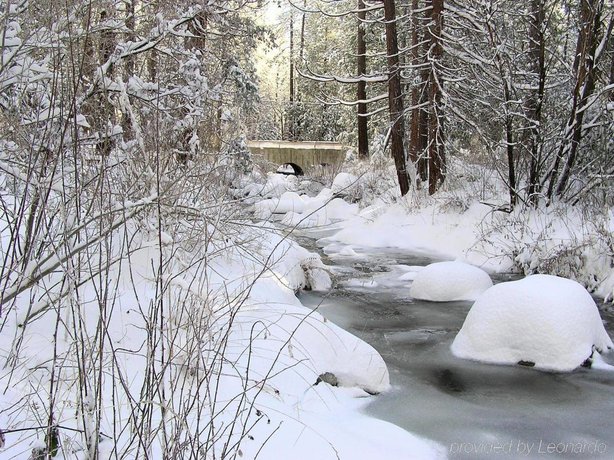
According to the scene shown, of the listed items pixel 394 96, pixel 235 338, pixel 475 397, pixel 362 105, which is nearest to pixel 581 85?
pixel 394 96

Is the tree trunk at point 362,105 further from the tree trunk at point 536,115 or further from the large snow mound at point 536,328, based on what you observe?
the large snow mound at point 536,328

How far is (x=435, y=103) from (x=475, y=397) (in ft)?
29.2

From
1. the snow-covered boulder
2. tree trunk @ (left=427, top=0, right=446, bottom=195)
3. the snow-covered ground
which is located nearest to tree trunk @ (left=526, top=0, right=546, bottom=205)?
the snow-covered ground

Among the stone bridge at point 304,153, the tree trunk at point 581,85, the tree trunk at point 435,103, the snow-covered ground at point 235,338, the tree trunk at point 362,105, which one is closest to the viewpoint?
the snow-covered ground at point 235,338

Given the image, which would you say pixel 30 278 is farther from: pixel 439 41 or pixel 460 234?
pixel 439 41

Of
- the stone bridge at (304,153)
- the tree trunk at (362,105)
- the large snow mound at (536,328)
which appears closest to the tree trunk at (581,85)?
the large snow mound at (536,328)

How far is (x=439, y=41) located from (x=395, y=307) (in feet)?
24.4

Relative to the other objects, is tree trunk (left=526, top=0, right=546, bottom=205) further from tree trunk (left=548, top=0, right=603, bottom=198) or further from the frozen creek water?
the frozen creek water

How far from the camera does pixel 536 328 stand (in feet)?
18.5

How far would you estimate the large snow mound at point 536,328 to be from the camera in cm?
561

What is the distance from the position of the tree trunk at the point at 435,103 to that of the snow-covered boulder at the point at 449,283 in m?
5.13

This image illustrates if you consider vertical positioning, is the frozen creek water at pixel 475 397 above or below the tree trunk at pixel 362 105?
below

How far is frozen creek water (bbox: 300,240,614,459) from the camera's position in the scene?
4.22m

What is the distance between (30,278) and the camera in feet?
8.34
